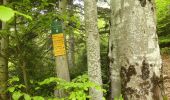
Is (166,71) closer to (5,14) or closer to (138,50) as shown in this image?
(138,50)

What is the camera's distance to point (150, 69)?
381 centimetres

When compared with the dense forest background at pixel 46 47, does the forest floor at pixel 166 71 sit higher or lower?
lower

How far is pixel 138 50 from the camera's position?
12.3 feet

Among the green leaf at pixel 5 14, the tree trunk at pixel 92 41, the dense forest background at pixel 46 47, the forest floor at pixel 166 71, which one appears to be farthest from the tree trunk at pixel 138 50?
the forest floor at pixel 166 71

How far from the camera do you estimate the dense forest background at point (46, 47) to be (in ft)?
9.24

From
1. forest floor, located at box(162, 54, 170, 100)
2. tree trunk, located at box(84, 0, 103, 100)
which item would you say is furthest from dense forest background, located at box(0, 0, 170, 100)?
forest floor, located at box(162, 54, 170, 100)

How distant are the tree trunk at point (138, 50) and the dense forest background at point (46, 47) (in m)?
0.60

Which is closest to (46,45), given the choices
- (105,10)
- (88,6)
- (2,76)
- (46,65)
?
(46,65)

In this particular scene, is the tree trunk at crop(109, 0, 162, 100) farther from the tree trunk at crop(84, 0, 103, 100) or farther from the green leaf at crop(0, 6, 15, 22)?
the green leaf at crop(0, 6, 15, 22)

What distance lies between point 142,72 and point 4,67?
2896mm

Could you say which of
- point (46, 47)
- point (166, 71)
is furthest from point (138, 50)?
point (166, 71)

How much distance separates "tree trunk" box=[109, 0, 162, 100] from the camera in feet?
12.3

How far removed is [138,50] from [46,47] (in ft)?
13.7

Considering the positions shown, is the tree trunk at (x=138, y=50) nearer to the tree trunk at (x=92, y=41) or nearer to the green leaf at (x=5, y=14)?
the tree trunk at (x=92, y=41)
